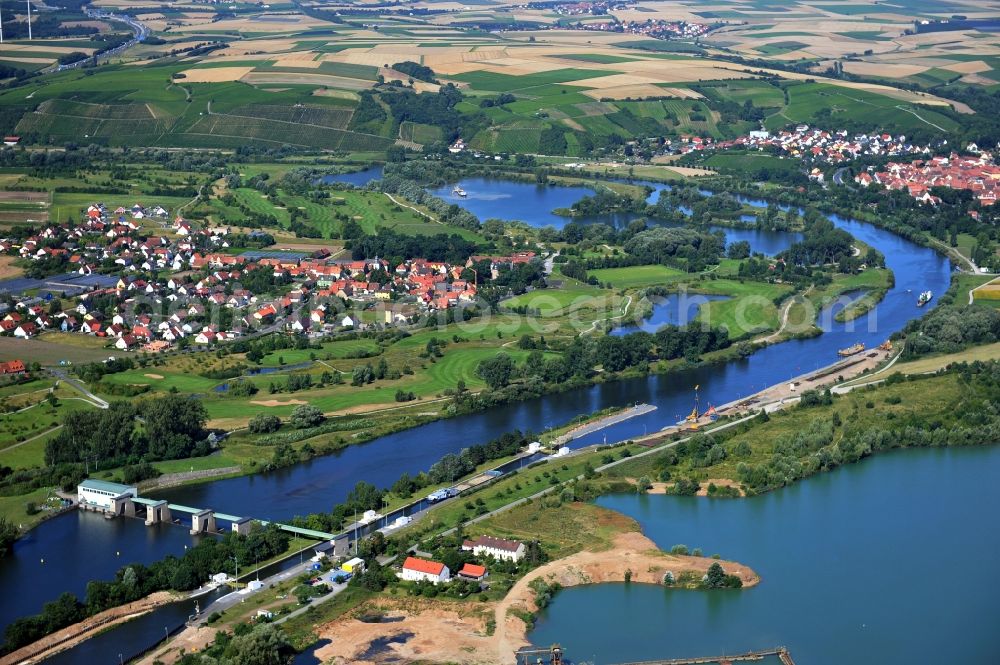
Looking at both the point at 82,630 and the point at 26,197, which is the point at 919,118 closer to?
the point at 26,197

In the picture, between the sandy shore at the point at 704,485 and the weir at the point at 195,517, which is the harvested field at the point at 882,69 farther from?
the weir at the point at 195,517

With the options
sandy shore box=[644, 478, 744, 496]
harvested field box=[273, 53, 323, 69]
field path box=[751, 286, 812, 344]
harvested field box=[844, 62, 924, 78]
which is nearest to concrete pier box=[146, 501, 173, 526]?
sandy shore box=[644, 478, 744, 496]

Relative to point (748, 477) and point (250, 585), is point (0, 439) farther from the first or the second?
point (748, 477)

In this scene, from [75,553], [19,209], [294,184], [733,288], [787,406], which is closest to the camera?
[75,553]

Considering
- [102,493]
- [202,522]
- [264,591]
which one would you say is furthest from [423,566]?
[102,493]

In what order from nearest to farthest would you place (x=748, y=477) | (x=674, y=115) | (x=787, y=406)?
(x=748, y=477) < (x=787, y=406) < (x=674, y=115)

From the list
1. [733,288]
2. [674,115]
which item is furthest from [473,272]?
[674,115]

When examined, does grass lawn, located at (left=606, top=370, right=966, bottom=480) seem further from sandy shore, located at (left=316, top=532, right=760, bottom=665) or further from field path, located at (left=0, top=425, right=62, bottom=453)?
field path, located at (left=0, top=425, right=62, bottom=453)
